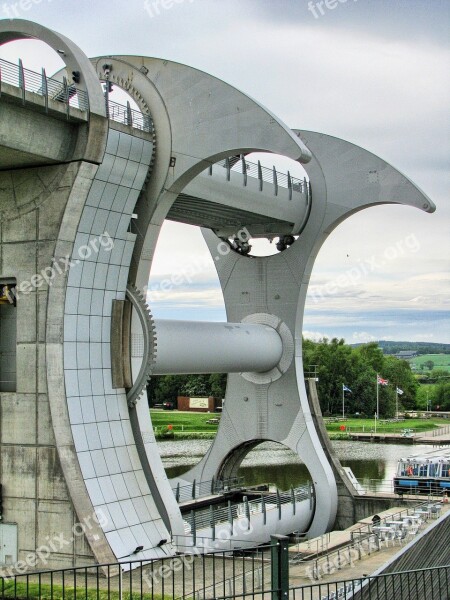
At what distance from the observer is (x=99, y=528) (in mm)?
17438

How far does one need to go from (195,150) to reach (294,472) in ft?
101

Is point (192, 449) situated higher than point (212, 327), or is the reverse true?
point (212, 327)

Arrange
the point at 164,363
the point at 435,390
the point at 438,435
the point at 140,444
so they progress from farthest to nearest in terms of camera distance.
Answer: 1. the point at 435,390
2. the point at 438,435
3. the point at 164,363
4. the point at 140,444

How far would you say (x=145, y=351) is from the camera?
19312mm

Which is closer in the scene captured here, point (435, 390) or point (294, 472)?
point (294, 472)

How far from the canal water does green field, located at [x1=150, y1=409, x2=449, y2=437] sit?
6.94m

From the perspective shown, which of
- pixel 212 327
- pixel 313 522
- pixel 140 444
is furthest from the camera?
pixel 313 522

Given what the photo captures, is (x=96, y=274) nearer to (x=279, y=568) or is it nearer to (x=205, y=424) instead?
(x=279, y=568)

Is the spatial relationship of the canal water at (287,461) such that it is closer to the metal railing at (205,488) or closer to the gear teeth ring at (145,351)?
the metal railing at (205,488)

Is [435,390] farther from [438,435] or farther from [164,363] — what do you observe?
[164,363]

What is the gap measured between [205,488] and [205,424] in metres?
51.0

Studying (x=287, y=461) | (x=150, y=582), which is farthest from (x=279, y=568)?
(x=287, y=461)

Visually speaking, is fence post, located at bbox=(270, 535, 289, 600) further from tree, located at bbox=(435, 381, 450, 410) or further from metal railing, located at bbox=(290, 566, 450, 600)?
tree, located at bbox=(435, 381, 450, 410)

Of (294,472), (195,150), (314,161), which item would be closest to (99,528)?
(195,150)
